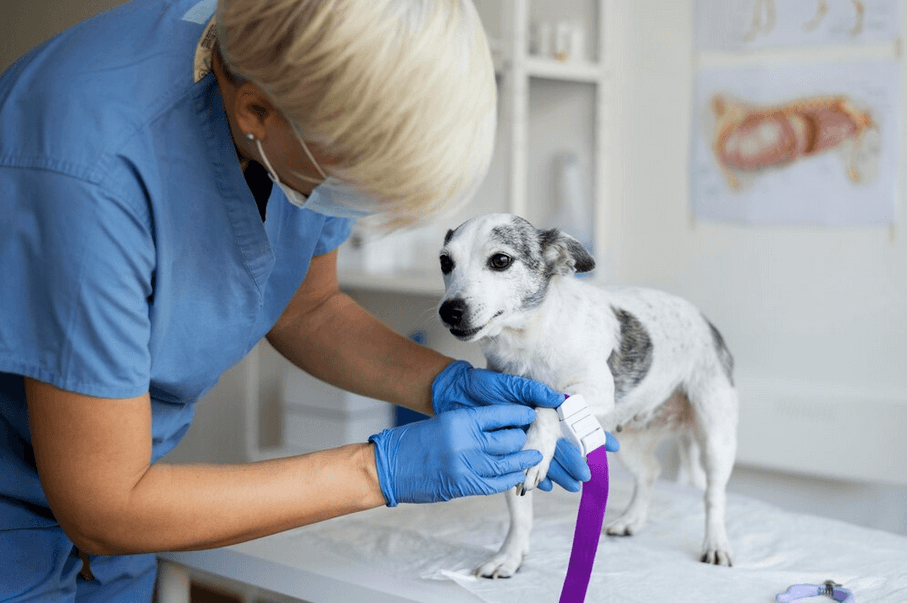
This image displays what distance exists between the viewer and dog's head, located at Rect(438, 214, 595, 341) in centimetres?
111

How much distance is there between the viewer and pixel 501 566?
1.16 meters

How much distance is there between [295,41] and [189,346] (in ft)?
1.30

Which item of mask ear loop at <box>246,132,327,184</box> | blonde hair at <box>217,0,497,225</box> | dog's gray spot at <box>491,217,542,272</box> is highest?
blonde hair at <box>217,0,497,225</box>

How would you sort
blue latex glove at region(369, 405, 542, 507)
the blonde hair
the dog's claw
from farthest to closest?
the dog's claw → blue latex glove at region(369, 405, 542, 507) → the blonde hair

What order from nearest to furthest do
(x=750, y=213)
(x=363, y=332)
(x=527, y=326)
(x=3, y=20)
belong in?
(x=527, y=326)
(x=363, y=332)
(x=750, y=213)
(x=3, y=20)

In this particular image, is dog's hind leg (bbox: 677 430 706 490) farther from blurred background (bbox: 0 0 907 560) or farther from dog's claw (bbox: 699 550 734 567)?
blurred background (bbox: 0 0 907 560)

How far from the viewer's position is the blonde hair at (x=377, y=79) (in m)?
0.75

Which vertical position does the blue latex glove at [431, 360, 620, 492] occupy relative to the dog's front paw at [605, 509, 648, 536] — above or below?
above

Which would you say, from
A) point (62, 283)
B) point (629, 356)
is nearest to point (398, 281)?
point (629, 356)

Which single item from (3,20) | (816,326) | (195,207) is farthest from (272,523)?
(3,20)

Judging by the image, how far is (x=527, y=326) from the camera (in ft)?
3.87

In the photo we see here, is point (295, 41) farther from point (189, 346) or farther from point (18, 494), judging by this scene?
point (18, 494)

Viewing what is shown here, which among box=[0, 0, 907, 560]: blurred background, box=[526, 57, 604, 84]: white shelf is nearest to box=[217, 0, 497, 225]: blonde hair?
box=[0, 0, 907, 560]: blurred background

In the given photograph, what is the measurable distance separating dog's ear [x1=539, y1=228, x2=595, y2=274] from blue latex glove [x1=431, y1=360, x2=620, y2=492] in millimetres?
172
